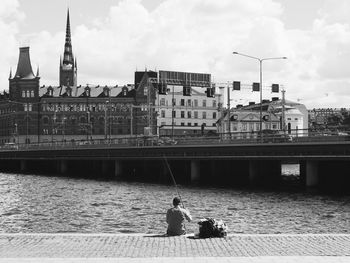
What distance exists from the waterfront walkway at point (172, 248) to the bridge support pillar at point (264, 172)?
43297 mm

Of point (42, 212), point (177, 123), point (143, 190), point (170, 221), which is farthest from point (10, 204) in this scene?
point (177, 123)

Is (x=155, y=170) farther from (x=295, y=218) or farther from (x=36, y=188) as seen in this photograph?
(x=295, y=218)

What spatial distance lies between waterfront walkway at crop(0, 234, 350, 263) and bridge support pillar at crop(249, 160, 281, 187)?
43.3 meters

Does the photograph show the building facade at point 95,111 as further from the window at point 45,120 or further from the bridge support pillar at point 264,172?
the bridge support pillar at point 264,172

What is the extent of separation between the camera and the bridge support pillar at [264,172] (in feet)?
210

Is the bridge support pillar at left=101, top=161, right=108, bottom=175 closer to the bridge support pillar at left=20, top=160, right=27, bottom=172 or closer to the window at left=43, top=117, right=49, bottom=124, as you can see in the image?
the bridge support pillar at left=20, top=160, right=27, bottom=172

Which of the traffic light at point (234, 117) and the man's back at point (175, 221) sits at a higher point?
the traffic light at point (234, 117)

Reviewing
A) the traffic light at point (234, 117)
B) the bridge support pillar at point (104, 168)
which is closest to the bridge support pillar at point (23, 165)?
the bridge support pillar at point (104, 168)

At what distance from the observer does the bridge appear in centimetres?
5489

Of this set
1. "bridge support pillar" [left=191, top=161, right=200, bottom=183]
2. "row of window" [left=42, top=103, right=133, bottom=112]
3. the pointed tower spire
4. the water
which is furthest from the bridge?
the pointed tower spire

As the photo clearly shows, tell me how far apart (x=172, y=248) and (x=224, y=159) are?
45821mm

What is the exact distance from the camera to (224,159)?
2486 inches

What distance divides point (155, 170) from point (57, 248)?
228 ft

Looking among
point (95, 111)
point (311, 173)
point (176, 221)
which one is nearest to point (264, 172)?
point (311, 173)
